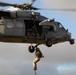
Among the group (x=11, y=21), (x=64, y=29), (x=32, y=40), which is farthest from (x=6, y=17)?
(x=64, y=29)

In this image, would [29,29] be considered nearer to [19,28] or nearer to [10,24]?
[19,28]

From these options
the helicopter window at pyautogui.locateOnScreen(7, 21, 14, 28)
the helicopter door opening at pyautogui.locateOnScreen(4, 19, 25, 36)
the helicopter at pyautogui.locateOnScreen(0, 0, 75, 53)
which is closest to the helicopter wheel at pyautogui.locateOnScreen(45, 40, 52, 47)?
the helicopter at pyautogui.locateOnScreen(0, 0, 75, 53)

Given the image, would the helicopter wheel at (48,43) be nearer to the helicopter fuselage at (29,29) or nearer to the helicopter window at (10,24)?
the helicopter fuselage at (29,29)

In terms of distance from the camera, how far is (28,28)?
122 feet

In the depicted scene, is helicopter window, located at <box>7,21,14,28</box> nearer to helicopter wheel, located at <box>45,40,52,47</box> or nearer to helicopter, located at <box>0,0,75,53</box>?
helicopter, located at <box>0,0,75,53</box>

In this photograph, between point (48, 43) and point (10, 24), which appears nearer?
point (10, 24)

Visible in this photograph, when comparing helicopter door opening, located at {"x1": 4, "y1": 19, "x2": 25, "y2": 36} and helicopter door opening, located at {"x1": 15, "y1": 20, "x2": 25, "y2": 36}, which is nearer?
helicopter door opening, located at {"x1": 4, "y1": 19, "x2": 25, "y2": 36}

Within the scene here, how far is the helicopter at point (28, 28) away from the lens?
35.5 meters

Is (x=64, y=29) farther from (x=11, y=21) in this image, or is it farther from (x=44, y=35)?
(x=11, y=21)

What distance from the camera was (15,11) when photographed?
3662 cm

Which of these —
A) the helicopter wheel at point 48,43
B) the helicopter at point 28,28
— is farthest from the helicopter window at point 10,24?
the helicopter wheel at point 48,43

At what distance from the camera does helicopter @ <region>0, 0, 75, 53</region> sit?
1399 inches

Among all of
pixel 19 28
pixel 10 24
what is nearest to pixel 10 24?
pixel 10 24

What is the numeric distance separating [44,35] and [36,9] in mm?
2478
